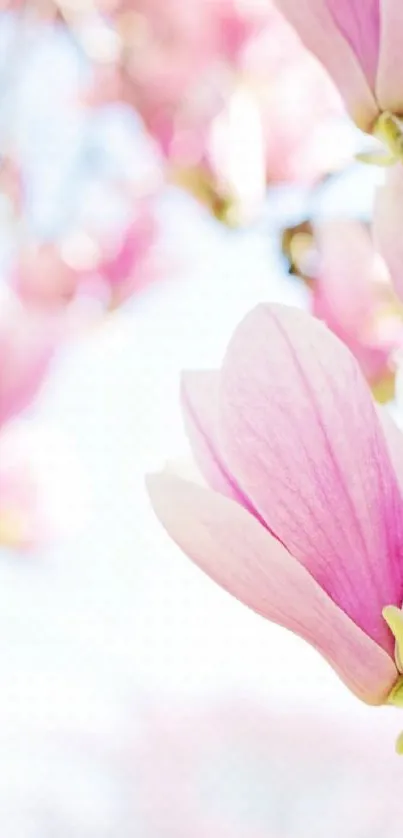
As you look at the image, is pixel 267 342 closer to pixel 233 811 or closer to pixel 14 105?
pixel 14 105

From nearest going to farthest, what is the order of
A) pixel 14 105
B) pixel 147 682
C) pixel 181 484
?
pixel 181 484 < pixel 14 105 < pixel 147 682

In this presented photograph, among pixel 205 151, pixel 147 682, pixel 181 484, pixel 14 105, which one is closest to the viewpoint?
pixel 181 484

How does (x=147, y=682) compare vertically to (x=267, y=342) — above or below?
below

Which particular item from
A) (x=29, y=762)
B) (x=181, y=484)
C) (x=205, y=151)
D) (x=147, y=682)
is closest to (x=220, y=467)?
(x=181, y=484)

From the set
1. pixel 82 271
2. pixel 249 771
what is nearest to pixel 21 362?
pixel 82 271

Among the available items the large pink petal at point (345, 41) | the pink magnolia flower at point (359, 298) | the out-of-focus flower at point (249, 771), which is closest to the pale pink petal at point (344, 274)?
the pink magnolia flower at point (359, 298)

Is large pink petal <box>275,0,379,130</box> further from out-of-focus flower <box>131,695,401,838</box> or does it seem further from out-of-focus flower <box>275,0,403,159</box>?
out-of-focus flower <box>131,695,401,838</box>

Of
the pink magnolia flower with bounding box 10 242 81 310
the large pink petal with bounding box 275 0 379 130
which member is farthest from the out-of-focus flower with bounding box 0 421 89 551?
the large pink petal with bounding box 275 0 379 130

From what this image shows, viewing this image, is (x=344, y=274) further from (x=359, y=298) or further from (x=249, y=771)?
(x=249, y=771)
